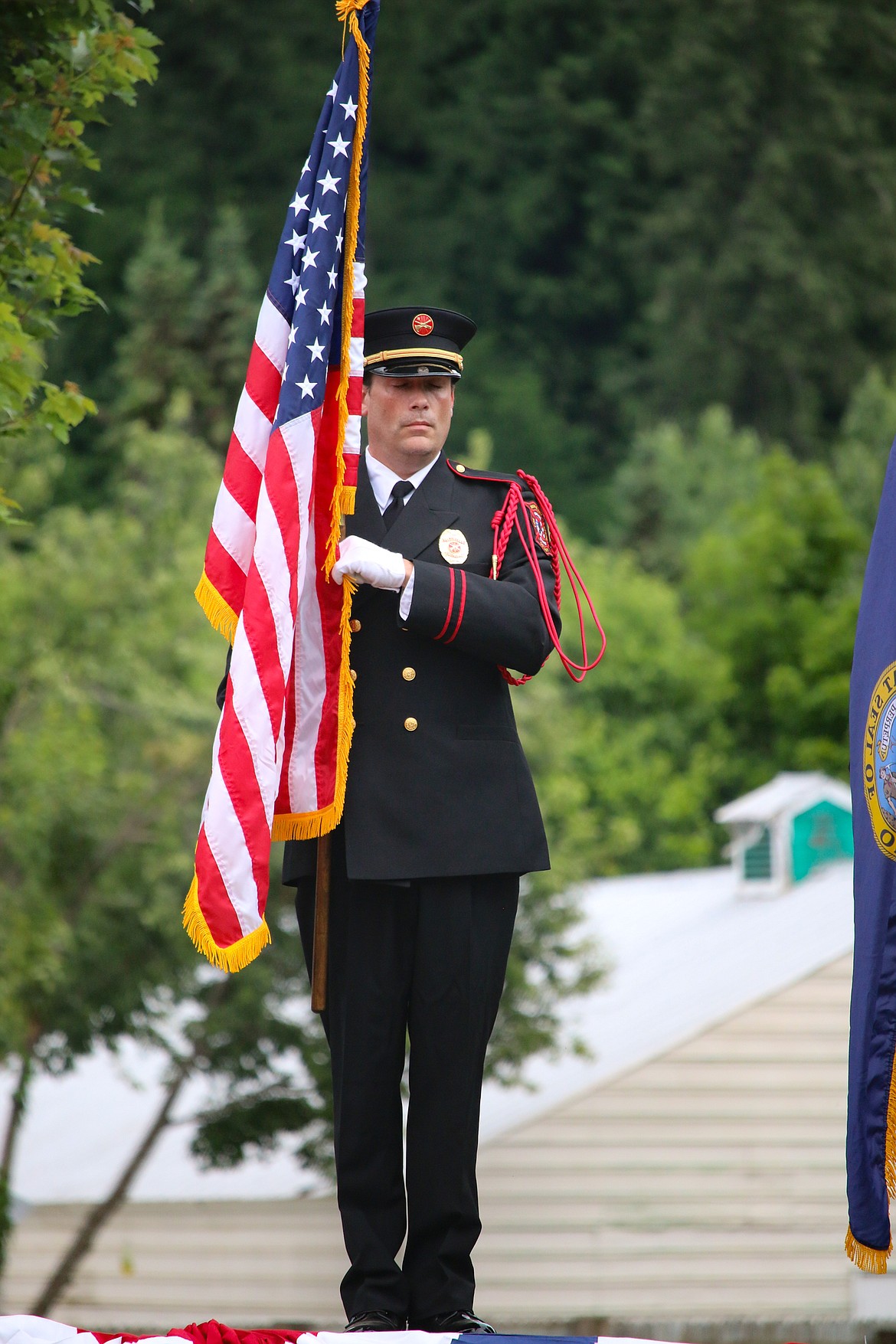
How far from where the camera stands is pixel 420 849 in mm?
3529

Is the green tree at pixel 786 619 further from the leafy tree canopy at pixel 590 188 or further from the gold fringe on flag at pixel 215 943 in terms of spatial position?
the gold fringe on flag at pixel 215 943

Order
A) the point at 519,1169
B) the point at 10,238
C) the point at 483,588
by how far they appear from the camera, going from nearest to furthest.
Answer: the point at 483,588 → the point at 10,238 → the point at 519,1169

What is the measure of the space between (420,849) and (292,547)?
671 millimetres

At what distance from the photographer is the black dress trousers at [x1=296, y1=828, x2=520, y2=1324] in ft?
11.5

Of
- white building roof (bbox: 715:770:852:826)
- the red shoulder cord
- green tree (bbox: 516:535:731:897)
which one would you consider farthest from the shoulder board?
green tree (bbox: 516:535:731:897)

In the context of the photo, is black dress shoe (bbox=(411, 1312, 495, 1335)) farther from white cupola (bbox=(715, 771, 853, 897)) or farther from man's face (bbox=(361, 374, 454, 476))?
white cupola (bbox=(715, 771, 853, 897))

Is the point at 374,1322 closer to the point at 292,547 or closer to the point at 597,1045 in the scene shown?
the point at 292,547

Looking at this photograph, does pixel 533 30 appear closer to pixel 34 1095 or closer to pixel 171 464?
pixel 171 464

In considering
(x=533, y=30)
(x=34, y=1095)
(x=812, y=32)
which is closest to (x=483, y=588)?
(x=34, y=1095)

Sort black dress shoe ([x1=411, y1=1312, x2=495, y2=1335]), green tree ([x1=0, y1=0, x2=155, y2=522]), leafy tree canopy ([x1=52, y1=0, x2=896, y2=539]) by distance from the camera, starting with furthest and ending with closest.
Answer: leafy tree canopy ([x1=52, y1=0, x2=896, y2=539]) → green tree ([x1=0, y1=0, x2=155, y2=522]) → black dress shoe ([x1=411, y1=1312, x2=495, y2=1335])

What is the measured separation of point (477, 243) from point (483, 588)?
4010cm

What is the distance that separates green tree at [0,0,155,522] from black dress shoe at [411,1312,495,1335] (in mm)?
2043

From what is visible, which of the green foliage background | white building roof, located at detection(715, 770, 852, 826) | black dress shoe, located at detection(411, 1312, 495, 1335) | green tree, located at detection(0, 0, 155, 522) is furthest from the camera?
the green foliage background

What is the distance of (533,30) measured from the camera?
4509cm
